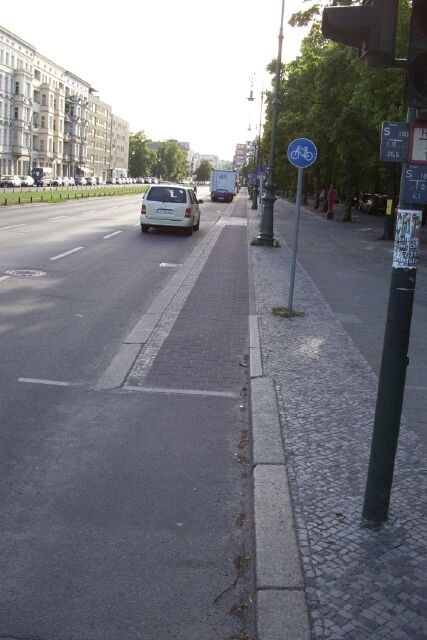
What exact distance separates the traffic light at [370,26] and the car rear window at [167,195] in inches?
897

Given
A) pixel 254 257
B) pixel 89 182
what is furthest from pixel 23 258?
pixel 89 182

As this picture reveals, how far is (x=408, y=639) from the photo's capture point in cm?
316

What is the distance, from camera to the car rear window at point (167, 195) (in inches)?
1045

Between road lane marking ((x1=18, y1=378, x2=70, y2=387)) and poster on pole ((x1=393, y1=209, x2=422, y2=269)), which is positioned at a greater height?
poster on pole ((x1=393, y1=209, x2=422, y2=269))

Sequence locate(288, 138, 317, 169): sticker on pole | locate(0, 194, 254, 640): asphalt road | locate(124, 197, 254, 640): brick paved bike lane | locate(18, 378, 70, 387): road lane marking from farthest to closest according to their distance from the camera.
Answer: locate(288, 138, 317, 169): sticker on pole < locate(18, 378, 70, 387): road lane marking < locate(124, 197, 254, 640): brick paved bike lane < locate(0, 194, 254, 640): asphalt road

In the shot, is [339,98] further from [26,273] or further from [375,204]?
[375,204]

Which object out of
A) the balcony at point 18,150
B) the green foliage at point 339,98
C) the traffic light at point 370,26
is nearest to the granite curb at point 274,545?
the traffic light at point 370,26

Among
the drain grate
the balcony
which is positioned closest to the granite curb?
the drain grate

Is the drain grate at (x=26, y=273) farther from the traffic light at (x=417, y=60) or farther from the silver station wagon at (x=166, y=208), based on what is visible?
the silver station wagon at (x=166, y=208)

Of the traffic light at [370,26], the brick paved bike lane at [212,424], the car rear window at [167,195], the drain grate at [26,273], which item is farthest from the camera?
the car rear window at [167,195]

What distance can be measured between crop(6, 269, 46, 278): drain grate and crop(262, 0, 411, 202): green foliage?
38.2 ft

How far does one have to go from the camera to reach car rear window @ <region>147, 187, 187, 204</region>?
87.0 feet

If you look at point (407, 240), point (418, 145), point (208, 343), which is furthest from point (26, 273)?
point (418, 145)

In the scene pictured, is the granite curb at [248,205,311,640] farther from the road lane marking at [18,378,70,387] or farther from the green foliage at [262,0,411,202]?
the green foliage at [262,0,411,202]
